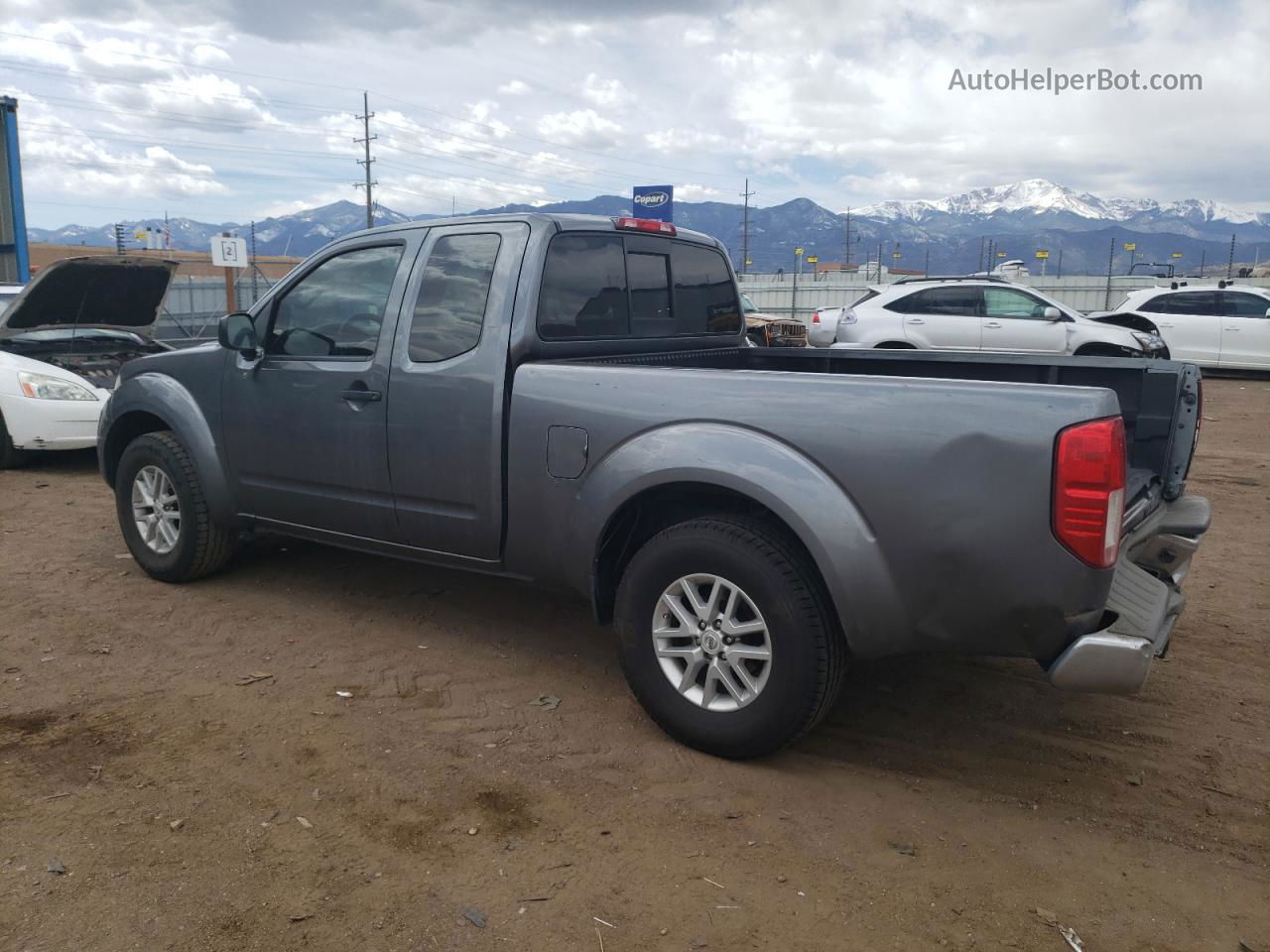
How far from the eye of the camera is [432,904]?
2607 mm

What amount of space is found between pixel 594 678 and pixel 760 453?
1.47 metres

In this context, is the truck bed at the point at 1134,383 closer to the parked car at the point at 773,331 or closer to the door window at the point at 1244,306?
the parked car at the point at 773,331

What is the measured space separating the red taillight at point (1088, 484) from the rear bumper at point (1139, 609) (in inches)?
10.4

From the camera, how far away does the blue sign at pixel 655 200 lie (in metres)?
16.4

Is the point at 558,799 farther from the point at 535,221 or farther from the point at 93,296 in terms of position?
the point at 93,296

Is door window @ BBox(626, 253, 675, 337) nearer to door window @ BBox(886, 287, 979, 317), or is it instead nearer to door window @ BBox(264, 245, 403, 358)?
door window @ BBox(264, 245, 403, 358)

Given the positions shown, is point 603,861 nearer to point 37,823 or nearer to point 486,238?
point 37,823

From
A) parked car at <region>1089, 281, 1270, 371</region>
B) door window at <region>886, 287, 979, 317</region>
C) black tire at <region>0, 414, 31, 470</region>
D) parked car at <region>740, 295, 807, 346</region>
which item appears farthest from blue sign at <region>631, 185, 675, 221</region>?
black tire at <region>0, 414, 31, 470</region>

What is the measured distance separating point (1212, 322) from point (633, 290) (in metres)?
15.8

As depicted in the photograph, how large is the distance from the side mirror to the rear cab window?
1.62 m

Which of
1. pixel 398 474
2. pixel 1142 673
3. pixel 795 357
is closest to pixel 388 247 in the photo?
pixel 398 474

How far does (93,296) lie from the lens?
27.9 ft

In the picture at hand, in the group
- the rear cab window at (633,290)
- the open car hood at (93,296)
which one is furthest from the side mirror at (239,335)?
the open car hood at (93,296)

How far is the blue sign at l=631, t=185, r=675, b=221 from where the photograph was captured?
16406mm
